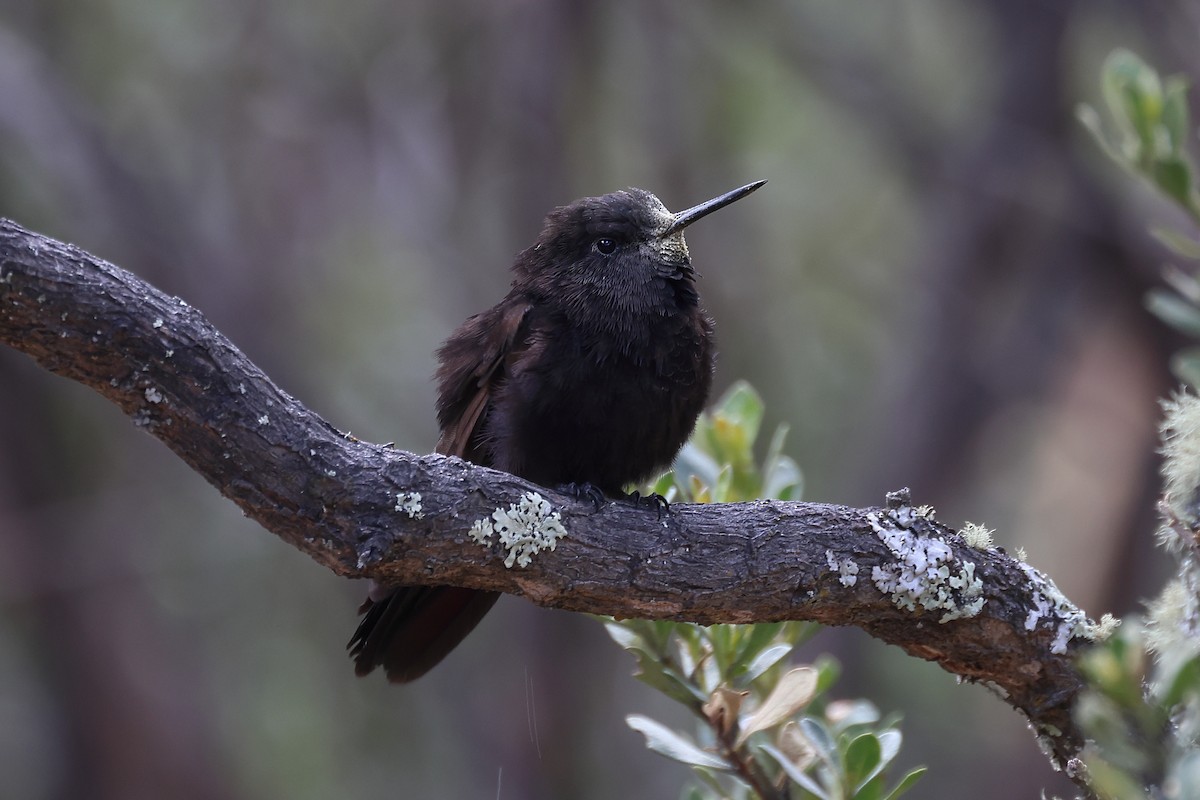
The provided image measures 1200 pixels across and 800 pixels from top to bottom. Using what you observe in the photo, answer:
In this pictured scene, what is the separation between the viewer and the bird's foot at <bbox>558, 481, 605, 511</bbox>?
9.32 ft

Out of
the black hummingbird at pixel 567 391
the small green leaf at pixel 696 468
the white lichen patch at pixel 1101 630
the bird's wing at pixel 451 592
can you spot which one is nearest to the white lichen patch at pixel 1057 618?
the white lichen patch at pixel 1101 630

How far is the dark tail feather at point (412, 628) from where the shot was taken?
3.11m

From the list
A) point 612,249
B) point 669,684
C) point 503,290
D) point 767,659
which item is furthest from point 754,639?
point 503,290

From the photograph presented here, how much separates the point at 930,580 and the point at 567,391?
3.68 ft

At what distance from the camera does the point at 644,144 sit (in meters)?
8.02

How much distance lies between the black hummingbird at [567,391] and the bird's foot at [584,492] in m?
0.01

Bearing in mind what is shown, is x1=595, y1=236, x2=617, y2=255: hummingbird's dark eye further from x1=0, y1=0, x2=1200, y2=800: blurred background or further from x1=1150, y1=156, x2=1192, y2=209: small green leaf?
x1=0, y1=0, x2=1200, y2=800: blurred background

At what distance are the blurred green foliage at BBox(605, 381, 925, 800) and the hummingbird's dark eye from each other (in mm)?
694

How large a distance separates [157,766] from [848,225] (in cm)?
645

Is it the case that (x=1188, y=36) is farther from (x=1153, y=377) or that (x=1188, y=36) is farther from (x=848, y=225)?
(x=848, y=225)

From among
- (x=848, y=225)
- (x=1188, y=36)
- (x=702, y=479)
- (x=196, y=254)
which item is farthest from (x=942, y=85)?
(x=702, y=479)

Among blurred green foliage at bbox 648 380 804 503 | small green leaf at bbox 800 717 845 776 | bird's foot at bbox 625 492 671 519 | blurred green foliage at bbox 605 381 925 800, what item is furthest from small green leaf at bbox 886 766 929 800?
blurred green foliage at bbox 648 380 804 503

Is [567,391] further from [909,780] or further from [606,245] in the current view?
[909,780]

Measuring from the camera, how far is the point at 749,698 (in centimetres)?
286
